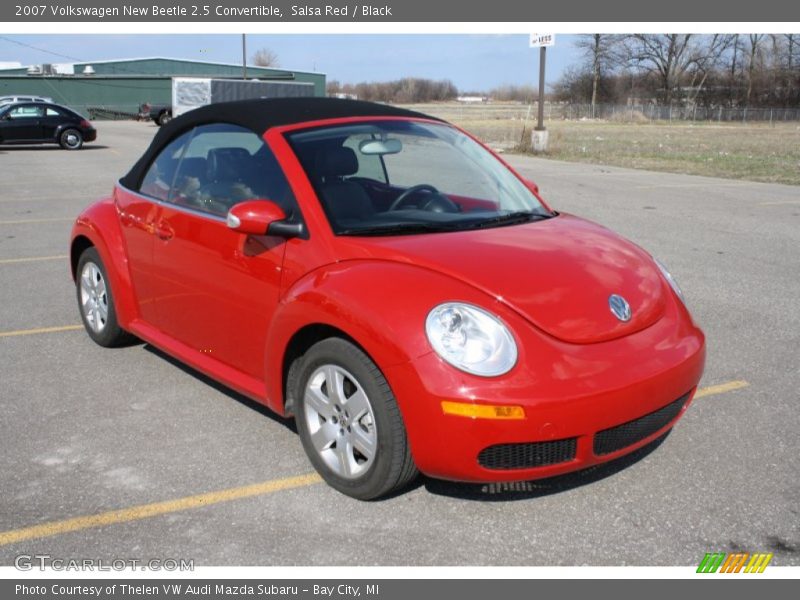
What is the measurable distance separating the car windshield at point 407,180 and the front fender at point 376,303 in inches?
13.2

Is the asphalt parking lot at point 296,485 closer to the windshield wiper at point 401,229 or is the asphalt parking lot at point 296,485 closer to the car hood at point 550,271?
the car hood at point 550,271

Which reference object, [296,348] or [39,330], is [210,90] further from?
[296,348]

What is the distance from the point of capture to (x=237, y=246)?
3.90 metres

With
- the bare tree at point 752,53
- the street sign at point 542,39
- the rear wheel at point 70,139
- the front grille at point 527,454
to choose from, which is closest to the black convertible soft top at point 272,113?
the front grille at point 527,454

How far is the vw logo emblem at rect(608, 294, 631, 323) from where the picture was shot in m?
3.38

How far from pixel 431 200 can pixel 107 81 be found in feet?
211

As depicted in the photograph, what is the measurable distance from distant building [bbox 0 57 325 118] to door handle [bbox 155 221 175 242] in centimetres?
6019

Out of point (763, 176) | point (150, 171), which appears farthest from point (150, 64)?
point (150, 171)

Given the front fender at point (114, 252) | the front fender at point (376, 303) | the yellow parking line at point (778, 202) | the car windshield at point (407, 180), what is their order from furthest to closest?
1. the yellow parking line at point (778, 202)
2. the front fender at point (114, 252)
3. the car windshield at point (407, 180)
4. the front fender at point (376, 303)

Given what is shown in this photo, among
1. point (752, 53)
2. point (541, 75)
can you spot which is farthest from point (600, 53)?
point (541, 75)

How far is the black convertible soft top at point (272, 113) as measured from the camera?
4164 millimetres

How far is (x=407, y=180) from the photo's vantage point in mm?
4363

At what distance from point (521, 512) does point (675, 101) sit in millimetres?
84135

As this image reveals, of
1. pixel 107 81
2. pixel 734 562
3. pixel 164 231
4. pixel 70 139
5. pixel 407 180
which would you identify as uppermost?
pixel 107 81
